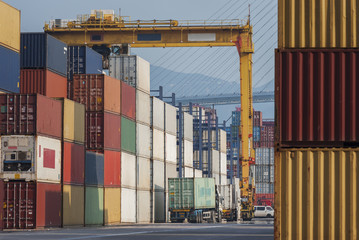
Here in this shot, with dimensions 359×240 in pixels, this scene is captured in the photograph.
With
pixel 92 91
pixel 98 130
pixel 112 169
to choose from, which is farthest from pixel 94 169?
pixel 92 91

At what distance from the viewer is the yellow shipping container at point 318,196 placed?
20047 mm

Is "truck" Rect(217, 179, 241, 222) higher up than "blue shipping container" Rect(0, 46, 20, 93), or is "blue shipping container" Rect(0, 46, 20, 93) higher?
"blue shipping container" Rect(0, 46, 20, 93)

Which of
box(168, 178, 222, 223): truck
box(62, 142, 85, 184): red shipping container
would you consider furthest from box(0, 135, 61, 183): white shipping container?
box(168, 178, 222, 223): truck

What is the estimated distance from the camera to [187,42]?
6775 centimetres

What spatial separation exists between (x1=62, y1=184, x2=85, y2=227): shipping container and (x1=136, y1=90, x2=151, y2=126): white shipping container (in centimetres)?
1354

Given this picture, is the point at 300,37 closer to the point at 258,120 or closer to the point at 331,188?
the point at 331,188

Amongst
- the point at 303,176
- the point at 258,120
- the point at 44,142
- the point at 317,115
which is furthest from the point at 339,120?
the point at 258,120

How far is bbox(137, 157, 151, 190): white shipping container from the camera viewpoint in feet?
196

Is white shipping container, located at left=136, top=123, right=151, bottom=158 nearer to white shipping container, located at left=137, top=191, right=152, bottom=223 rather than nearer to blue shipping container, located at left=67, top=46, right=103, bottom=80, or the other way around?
white shipping container, located at left=137, top=191, right=152, bottom=223

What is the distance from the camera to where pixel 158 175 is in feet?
216

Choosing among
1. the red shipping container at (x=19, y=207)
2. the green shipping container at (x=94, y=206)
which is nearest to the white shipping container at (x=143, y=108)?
the green shipping container at (x=94, y=206)

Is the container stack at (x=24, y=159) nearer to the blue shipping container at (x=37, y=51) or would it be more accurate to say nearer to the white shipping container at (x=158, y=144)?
the blue shipping container at (x=37, y=51)

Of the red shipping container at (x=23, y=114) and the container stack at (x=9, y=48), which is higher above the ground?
the container stack at (x=9, y=48)

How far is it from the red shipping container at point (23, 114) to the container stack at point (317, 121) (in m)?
21.4
